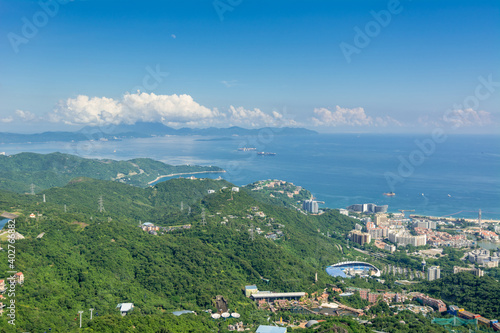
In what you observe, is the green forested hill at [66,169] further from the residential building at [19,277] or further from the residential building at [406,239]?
the residential building at [19,277]

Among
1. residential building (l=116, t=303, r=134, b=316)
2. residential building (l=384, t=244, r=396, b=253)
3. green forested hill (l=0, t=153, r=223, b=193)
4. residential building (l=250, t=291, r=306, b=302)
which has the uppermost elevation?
green forested hill (l=0, t=153, r=223, b=193)

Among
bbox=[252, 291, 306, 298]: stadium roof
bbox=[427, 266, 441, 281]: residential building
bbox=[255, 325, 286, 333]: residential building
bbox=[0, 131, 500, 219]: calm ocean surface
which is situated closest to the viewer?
bbox=[255, 325, 286, 333]: residential building

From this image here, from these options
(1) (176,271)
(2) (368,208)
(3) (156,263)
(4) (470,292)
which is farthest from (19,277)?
(2) (368,208)

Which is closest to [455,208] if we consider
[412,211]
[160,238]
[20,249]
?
[412,211]

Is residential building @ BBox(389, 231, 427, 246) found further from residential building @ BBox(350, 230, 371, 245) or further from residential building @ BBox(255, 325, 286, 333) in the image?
residential building @ BBox(255, 325, 286, 333)

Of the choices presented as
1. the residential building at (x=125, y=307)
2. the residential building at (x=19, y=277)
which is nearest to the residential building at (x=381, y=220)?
the residential building at (x=125, y=307)

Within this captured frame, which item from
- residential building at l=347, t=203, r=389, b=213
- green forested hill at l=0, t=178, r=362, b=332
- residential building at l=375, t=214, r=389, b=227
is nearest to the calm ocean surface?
residential building at l=347, t=203, r=389, b=213

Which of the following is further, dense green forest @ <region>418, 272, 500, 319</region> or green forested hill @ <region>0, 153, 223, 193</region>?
green forested hill @ <region>0, 153, 223, 193</region>

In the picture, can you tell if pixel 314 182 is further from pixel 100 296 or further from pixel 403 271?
pixel 100 296

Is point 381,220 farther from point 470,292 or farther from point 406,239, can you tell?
point 470,292
